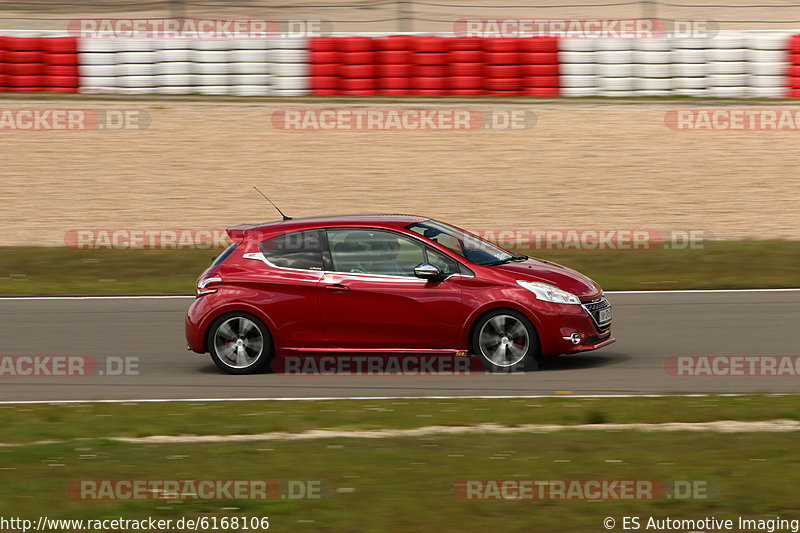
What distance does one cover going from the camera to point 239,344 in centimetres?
1096

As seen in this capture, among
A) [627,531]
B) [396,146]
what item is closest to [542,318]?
[627,531]

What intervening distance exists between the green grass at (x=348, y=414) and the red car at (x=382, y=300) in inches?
51.3

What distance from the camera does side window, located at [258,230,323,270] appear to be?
10930 mm

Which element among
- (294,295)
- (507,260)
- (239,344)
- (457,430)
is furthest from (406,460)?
(507,260)

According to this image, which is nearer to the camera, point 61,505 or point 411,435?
point 61,505

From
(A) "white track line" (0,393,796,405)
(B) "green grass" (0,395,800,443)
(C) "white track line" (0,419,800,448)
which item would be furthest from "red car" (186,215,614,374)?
→ (C) "white track line" (0,419,800,448)

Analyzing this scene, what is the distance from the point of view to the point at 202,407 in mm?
9297

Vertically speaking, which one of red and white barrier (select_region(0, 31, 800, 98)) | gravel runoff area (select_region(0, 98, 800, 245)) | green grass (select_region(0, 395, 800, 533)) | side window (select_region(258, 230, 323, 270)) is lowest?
green grass (select_region(0, 395, 800, 533))

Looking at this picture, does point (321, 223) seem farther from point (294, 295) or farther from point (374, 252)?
point (294, 295)

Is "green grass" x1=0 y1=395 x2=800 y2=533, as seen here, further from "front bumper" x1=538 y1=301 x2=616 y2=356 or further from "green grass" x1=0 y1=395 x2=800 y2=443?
"front bumper" x1=538 y1=301 x2=616 y2=356

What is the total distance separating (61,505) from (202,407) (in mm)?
3227

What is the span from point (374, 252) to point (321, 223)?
644 millimetres

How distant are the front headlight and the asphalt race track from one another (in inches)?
27.1

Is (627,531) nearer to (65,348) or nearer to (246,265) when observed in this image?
(246,265)
